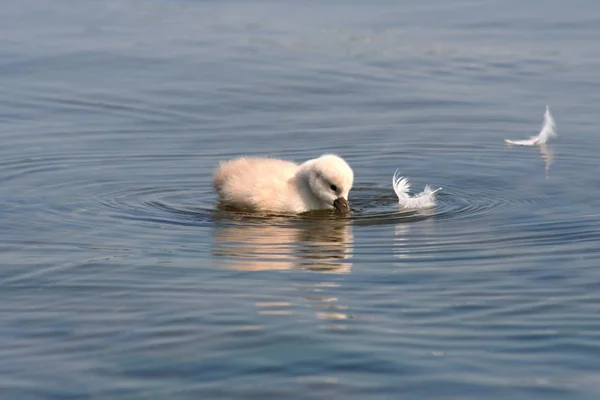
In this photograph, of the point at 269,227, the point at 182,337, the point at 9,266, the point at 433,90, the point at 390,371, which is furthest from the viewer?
the point at 433,90

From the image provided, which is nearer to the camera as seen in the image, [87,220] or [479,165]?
[87,220]

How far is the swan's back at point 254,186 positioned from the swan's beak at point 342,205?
346 millimetres

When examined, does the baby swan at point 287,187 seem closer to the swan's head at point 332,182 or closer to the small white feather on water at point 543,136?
the swan's head at point 332,182

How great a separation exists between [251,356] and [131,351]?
1.86 feet

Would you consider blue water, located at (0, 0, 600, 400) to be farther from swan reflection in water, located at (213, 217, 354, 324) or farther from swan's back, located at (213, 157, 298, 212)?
swan's back, located at (213, 157, 298, 212)

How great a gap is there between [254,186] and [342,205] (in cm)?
66

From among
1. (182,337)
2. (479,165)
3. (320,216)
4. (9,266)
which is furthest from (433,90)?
(182,337)

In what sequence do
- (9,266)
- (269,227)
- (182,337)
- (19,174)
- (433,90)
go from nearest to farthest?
1. (182,337)
2. (9,266)
3. (269,227)
4. (19,174)
5. (433,90)

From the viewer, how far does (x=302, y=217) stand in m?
9.18

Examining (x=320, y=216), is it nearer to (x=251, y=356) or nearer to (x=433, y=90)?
(x=251, y=356)

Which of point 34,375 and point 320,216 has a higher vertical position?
point 320,216

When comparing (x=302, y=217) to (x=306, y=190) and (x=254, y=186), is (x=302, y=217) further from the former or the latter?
(x=254, y=186)

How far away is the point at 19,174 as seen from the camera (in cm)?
1011

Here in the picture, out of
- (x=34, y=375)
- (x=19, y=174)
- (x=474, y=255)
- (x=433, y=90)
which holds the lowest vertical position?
(x=34, y=375)
